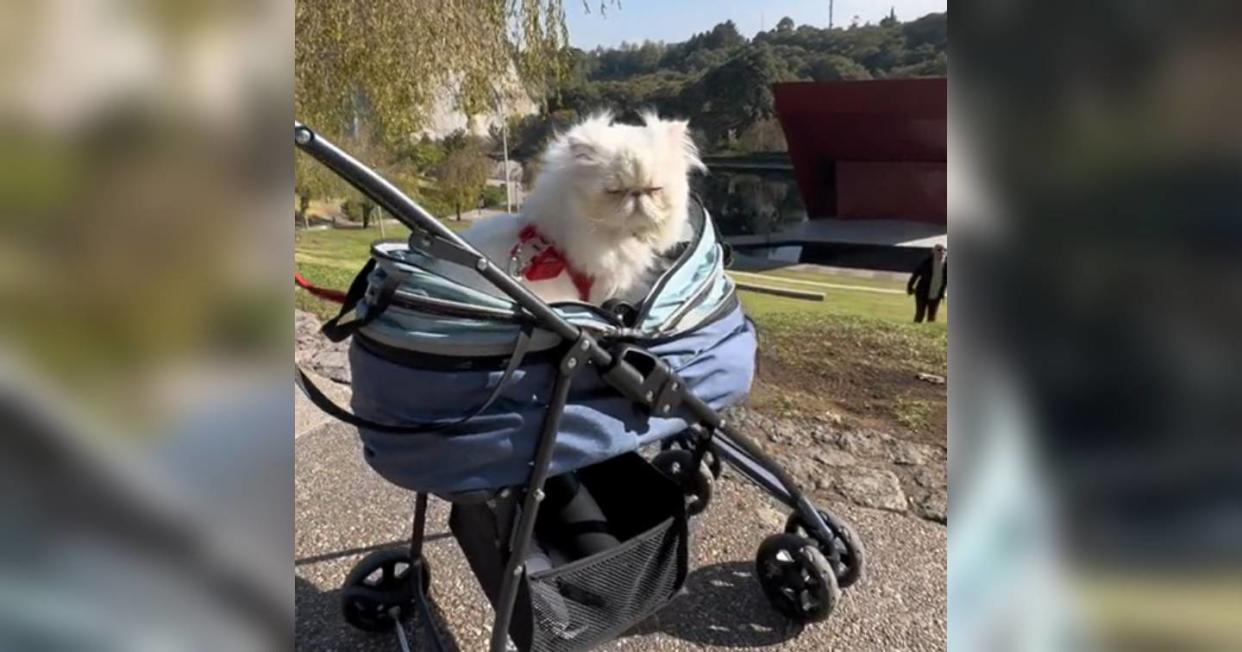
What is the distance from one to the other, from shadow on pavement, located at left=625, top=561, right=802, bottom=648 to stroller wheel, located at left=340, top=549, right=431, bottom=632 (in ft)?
2.31

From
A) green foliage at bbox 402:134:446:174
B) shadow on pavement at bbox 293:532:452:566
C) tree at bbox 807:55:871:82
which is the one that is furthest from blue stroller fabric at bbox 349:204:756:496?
tree at bbox 807:55:871:82

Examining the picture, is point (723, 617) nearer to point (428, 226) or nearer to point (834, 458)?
point (834, 458)

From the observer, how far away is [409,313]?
65.8 inches

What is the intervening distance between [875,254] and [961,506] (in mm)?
7423

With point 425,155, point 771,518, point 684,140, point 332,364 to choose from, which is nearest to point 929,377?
point 771,518

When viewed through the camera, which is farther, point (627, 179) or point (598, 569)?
point (627, 179)

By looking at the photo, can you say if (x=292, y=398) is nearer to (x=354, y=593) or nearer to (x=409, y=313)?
(x=409, y=313)

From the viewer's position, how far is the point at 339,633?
93.3 inches

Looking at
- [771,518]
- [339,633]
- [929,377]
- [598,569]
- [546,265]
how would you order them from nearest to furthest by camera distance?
[598,569]
[546,265]
[339,633]
[771,518]
[929,377]

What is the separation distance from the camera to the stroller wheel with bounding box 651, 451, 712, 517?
2744mm

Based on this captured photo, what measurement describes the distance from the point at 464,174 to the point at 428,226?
5473 millimetres

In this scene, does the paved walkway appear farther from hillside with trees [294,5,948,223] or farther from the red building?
the red building

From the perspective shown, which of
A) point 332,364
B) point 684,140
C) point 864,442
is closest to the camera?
point 684,140

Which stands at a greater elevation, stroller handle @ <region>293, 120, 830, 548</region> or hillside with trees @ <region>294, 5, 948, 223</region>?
hillside with trees @ <region>294, 5, 948, 223</region>
